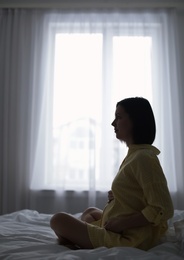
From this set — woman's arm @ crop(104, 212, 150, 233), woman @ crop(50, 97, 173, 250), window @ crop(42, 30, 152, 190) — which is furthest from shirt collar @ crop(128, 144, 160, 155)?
window @ crop(42, 30, 152, 190)

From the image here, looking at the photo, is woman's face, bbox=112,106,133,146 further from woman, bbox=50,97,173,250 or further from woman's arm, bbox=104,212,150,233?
woman's arm, bbox=104,212,150,233

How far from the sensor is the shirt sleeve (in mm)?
922

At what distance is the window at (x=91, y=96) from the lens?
2439 mm

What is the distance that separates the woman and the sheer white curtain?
51.9 inches

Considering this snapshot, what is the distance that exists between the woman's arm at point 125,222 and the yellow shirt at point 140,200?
23 mm

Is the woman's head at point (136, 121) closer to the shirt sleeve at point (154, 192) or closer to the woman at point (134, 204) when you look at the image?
the woman at point (134, 204)

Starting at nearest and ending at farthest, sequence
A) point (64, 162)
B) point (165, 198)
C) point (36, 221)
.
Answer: point (165, 198), point (36, 221), point (64, 162)

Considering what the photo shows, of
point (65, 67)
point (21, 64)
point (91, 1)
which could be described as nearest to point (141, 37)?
point (91, 1)

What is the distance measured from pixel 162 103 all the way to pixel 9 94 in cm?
155

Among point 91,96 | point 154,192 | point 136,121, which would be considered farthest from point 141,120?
point 91,96

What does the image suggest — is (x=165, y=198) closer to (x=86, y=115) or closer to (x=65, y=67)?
(x=86, y=115)

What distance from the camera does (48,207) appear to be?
249cm

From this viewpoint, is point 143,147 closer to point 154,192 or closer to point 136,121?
point 136,121

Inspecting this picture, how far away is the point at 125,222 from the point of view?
99 cm
